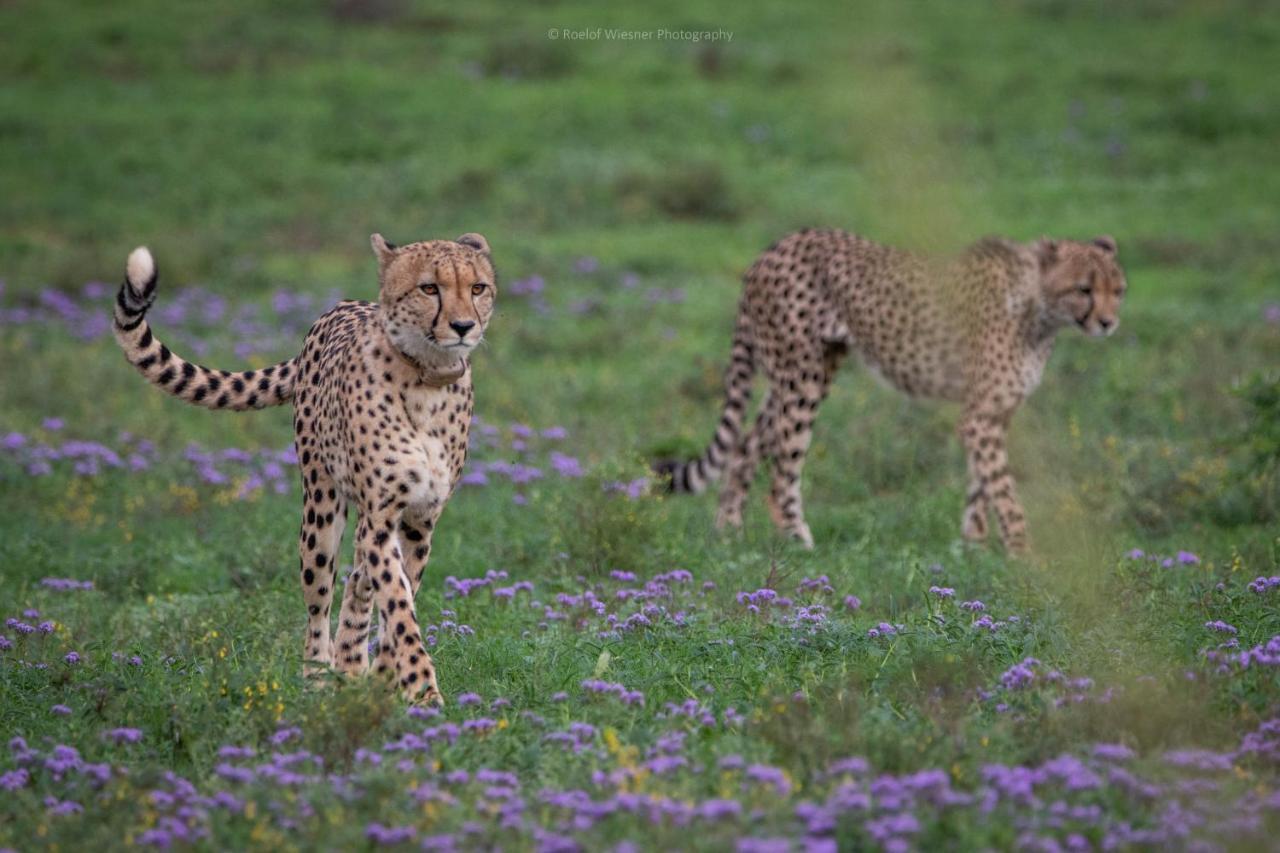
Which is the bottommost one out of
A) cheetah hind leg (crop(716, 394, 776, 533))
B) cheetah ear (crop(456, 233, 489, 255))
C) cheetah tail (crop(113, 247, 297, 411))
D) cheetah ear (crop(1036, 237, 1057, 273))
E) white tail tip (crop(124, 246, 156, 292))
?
cheetah hind leg (crop(716, 394, 776, 533))

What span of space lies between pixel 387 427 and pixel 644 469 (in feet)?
8.06

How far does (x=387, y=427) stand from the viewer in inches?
198

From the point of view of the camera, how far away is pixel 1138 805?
3.70m

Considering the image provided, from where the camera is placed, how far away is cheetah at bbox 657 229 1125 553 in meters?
8.10

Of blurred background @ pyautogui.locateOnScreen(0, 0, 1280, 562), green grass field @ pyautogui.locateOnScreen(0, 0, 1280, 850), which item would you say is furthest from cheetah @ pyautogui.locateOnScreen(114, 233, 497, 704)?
blurred background @ pyautogui.locateOnScreen(0, 0, 1280, 562)

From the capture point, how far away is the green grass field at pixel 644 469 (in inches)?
147

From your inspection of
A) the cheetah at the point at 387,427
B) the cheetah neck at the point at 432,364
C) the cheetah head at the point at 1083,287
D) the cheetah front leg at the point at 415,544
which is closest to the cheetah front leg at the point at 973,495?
the cheetah head at the point at 1083,287

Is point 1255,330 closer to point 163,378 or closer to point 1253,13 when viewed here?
point 163,378

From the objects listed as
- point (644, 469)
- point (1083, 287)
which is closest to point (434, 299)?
point (644, 469)

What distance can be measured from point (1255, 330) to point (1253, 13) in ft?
37.9

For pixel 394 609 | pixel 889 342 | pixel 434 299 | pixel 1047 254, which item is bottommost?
pixel 394 609

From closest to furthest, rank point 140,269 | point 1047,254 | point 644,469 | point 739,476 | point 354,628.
A: point 140,269, point 354,628, point 644,469, point 1047,254, point 739,476

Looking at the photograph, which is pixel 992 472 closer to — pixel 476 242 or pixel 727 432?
pixel 727 432

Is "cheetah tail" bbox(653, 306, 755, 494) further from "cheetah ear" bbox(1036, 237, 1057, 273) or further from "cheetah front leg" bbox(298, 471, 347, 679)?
"cheetah front leg" bbox(298, 471, 347, 679)
